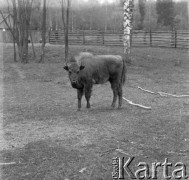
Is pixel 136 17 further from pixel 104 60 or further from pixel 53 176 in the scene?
pixel 53 176

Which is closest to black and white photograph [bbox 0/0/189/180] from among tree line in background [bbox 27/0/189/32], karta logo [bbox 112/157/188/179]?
karta logo [bbox 112/157/188/179]

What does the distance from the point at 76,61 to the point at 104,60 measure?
3.11 ft

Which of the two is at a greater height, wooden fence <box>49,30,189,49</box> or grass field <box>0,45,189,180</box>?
wooden fence <box>49,30,189,49</box>

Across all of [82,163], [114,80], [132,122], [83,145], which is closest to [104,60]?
[114,80]

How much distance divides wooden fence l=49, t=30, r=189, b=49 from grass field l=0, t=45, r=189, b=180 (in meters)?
14.1

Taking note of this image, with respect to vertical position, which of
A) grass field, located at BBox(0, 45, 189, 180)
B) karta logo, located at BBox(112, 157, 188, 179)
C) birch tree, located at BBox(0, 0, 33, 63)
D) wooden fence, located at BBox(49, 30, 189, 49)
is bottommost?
grass field, located at BBox(0, 45, 189, 180)

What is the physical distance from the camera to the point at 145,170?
531cm

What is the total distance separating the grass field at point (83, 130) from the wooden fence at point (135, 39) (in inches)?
557

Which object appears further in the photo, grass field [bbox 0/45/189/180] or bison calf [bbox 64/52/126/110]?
bison calf [bbox 64/52/126/110]

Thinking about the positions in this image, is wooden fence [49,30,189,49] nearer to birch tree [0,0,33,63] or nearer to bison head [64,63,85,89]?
birch tree [0,0,33,63]

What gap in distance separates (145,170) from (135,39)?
28.1 meters

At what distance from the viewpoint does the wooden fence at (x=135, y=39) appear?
2872 centimetres

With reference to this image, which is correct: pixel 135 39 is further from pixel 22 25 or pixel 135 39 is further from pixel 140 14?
pixel 22 25

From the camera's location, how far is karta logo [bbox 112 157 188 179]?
16.8ft
